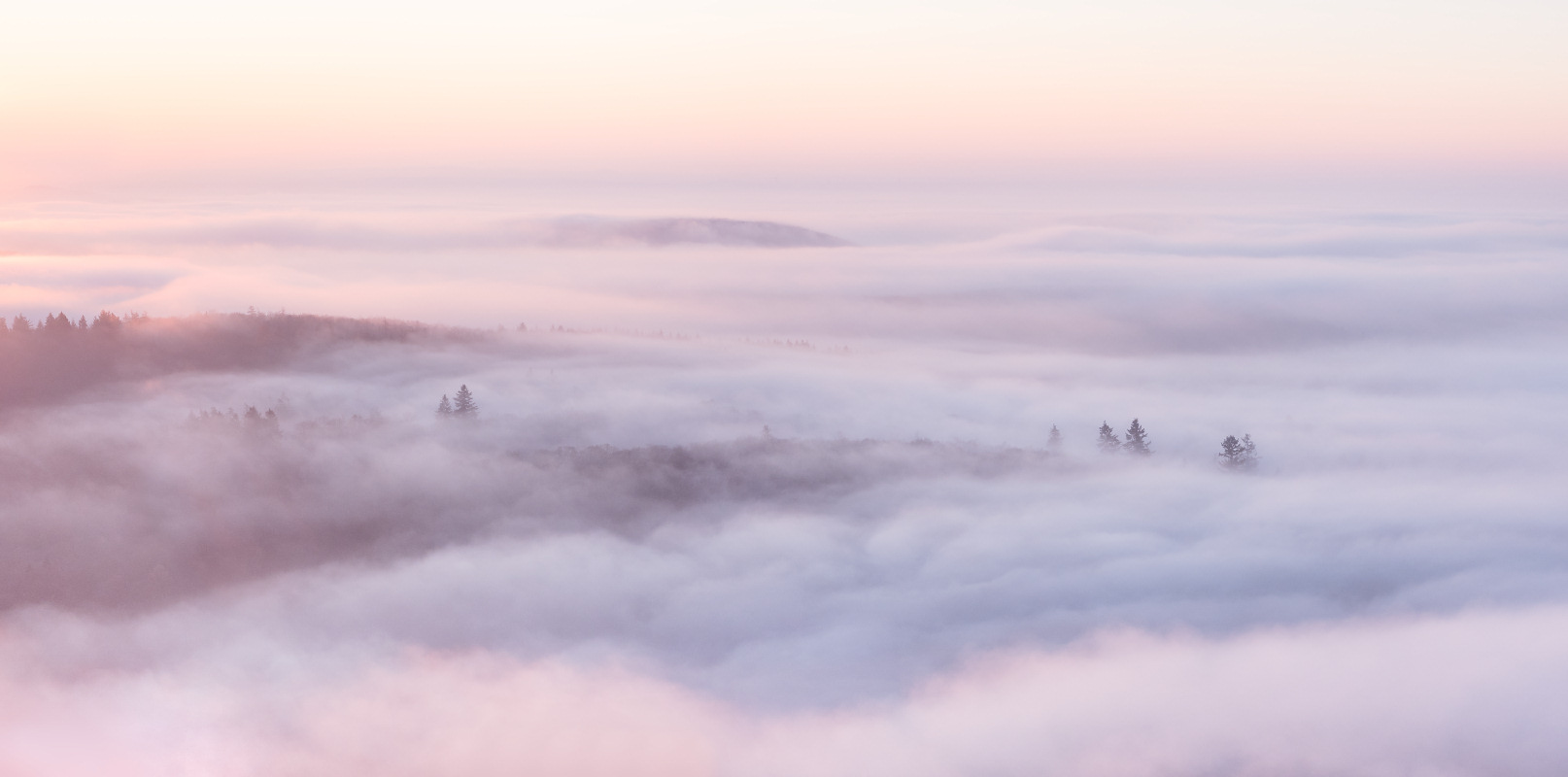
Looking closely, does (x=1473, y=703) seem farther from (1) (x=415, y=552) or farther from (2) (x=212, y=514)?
(2) (x=212, y=514)

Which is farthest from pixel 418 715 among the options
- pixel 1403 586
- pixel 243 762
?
pixel 1403 586

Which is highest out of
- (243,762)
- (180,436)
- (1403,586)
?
(180,436)

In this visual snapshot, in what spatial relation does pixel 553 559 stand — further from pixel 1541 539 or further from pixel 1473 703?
pixel 1541 539

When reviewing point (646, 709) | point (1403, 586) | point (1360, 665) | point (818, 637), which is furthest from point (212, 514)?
point (1403, 586)

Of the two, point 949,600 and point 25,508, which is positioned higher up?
point 25,508

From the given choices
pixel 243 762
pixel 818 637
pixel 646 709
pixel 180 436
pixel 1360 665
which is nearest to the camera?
pixel 243 762

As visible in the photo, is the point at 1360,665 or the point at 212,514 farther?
the point at 212,514

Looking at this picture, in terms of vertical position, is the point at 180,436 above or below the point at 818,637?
above

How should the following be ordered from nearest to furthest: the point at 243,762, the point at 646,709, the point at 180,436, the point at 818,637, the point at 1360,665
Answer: the point at 243,762
the point at 646,709
the point at 1360,665
the point at 818,637
the point at 180,436

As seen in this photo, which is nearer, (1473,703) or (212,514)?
(1473,703)
